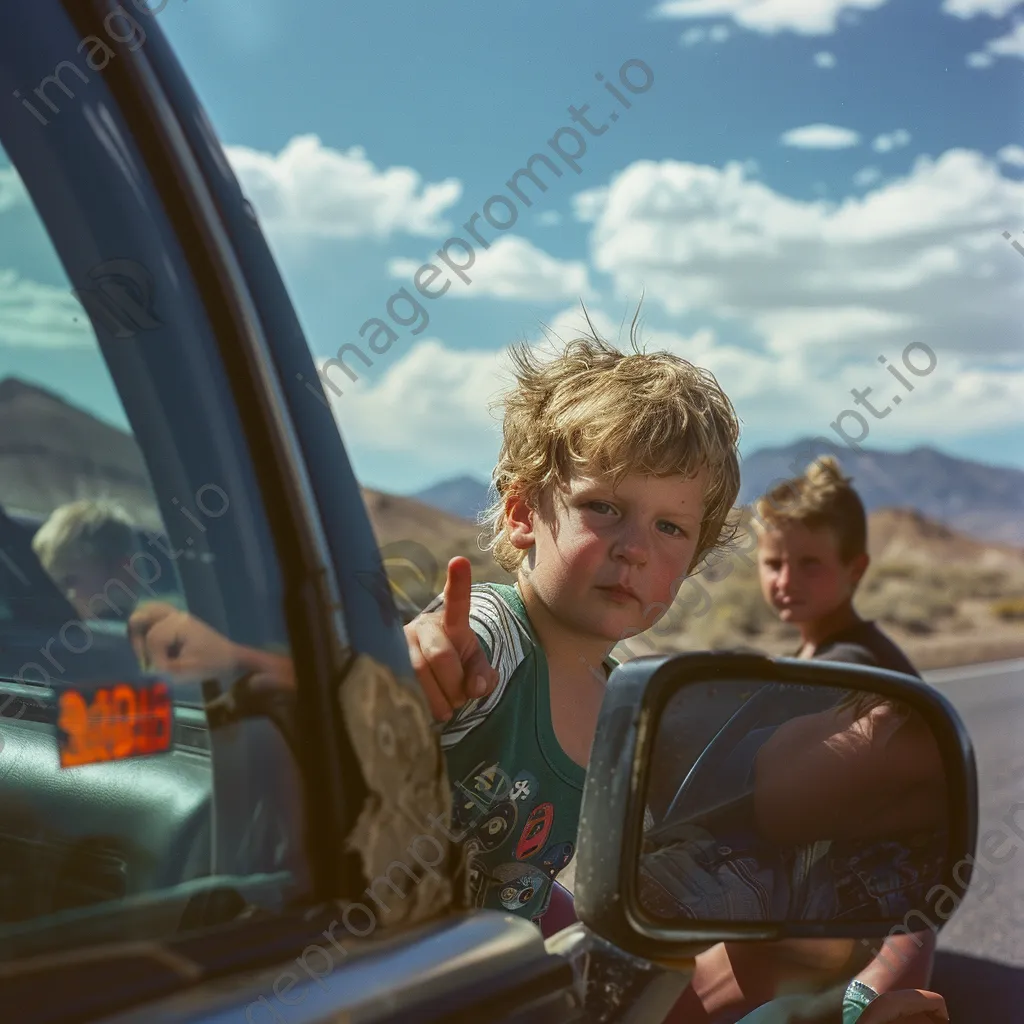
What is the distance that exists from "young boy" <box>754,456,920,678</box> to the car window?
3608 millimetres

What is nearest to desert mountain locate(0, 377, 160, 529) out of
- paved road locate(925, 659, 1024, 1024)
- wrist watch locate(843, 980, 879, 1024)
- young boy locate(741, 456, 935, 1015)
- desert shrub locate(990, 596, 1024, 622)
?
wrist watch locate(843, 980, 879, 1024)

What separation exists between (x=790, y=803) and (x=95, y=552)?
72 centimetres

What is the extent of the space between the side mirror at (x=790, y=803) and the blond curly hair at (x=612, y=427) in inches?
28.1

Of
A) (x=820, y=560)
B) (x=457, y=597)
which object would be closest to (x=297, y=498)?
(x=457, y=597)

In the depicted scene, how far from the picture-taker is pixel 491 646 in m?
1.96

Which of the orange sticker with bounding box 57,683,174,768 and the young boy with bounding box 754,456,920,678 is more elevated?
the young boy with bounding box 754,456,920,678

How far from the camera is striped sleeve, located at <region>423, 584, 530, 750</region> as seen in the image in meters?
1.84

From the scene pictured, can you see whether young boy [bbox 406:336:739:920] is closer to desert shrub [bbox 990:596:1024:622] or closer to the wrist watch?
the wrist watch

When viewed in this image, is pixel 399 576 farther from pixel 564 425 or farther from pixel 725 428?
pixel 725 428

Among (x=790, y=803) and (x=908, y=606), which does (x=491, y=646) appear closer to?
(x=790, y=803)

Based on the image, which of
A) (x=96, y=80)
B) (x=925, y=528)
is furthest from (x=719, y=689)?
(x=925, y=528)

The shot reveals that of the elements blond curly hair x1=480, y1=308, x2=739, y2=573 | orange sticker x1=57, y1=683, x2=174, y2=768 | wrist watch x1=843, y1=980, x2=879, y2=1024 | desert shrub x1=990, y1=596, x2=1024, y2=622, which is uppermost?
blond curly hair x1=480, y1=308, x2=739, y2=573

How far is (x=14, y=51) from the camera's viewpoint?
3.58 feet

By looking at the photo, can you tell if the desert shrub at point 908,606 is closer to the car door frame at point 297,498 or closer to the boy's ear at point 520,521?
the boy's ear at point 520,521
